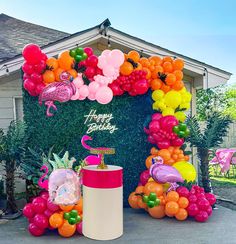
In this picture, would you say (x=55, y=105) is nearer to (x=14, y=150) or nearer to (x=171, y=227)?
(x=14, y=150)

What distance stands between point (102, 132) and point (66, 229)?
1992mm

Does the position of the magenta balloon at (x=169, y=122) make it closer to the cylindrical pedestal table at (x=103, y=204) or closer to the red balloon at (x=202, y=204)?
the red balloon at (x=202, y=204)

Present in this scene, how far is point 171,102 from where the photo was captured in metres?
5.58

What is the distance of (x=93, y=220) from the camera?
2.73 metres

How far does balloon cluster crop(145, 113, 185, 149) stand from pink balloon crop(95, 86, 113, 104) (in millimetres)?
972

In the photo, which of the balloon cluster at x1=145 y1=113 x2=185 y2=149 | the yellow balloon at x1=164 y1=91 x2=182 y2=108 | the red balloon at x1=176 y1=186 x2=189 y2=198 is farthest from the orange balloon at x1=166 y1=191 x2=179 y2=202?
the yellow balloon at x1=164 y1=91 x2=182 y2=108

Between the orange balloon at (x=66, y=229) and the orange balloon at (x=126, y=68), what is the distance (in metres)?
2.80

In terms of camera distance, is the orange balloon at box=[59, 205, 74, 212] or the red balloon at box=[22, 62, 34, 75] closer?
the orange balloon at box=[59, 205, 74, 212]

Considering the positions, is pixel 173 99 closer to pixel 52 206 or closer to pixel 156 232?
pixel 156 232

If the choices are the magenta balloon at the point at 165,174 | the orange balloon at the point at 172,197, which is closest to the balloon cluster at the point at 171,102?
the magenta balloon at the point at 165,174

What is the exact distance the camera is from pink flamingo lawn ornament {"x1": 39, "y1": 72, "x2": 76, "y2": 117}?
5062mm

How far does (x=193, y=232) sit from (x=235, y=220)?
114 cm

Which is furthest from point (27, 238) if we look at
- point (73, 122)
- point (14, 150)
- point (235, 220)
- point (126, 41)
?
point (126, 41)

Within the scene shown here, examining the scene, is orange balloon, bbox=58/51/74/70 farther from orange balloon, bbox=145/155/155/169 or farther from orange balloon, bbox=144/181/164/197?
orange balloon, bbox=144/181/164/197
